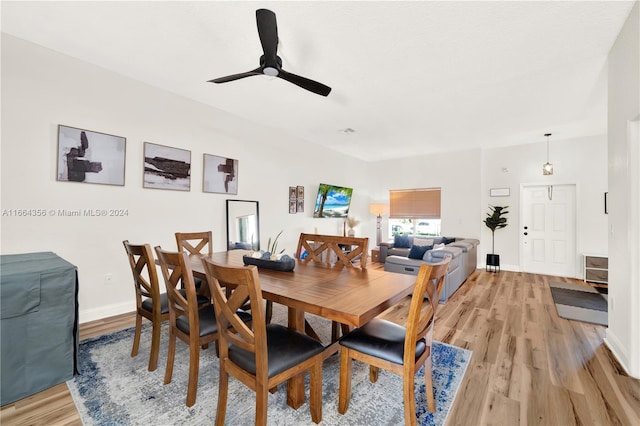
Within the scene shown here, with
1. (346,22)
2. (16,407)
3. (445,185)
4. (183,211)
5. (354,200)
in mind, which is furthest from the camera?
(354,200)

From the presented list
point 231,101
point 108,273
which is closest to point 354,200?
point 231,101

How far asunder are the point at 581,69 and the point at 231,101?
4072 mm

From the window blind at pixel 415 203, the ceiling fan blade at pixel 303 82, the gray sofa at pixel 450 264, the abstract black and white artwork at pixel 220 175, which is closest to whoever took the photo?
the ceiling fan blade at pixel 303 82

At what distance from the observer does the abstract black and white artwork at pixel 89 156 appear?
2.80 meters

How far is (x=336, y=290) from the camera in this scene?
5.41 feet

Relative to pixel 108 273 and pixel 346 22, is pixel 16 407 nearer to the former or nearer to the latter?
pixel 108 273

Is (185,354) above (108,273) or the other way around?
the other way around

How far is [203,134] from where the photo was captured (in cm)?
397

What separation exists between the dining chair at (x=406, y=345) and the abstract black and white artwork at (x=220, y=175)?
125 inches

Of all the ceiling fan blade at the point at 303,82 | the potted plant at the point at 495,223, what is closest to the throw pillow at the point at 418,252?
the ceiling fan blade at the point at 303,82

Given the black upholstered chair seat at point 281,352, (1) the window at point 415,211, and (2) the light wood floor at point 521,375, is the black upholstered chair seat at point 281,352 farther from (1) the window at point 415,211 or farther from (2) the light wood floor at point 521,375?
(1) the window at point 415,211

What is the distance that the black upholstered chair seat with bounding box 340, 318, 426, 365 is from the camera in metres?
1.52

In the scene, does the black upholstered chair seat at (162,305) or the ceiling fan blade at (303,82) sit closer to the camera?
the black upholstered chair seat at (162,305)

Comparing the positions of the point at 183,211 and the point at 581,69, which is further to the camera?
the point at 183,211
